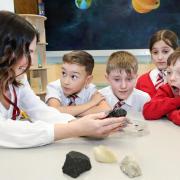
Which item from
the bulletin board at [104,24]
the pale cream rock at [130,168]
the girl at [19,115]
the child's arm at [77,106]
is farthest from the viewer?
the bulletin board at [104,24]

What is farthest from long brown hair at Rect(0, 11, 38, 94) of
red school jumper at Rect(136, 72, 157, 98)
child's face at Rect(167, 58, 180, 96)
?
red school jumper at Rect(136, 72, 157, 98)

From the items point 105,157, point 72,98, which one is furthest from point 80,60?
point 105,157

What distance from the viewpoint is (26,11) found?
9.66ft

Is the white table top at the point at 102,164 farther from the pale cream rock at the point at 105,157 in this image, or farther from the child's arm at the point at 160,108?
the child's arm at the point at 160,108

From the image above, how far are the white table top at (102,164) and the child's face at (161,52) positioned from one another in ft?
2.72

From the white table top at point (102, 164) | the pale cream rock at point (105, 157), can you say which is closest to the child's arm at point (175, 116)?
the white table top at point (102, 164)

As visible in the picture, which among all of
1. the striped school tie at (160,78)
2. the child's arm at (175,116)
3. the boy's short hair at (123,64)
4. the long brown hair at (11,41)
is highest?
the long brown hair at (11,41)

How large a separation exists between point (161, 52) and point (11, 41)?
1.07 meters

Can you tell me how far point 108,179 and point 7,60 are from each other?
0.51m

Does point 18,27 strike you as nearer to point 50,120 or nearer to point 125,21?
point 50,120

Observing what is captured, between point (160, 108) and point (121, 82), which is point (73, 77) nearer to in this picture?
point (121, 82)

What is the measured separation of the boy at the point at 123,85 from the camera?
137 cm

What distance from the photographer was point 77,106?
125cm

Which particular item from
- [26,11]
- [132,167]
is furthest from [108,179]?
[26,11]
